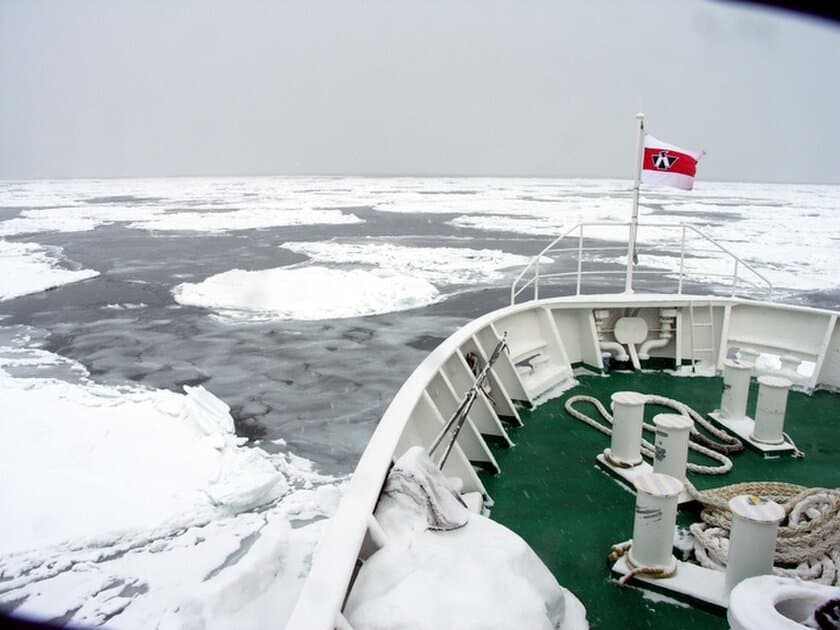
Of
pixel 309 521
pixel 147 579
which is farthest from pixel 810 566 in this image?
pixel 147 579

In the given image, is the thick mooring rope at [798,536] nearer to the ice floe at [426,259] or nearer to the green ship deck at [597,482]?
the green ship deck at [597,482]

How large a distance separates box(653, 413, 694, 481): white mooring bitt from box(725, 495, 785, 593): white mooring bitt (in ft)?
1.93

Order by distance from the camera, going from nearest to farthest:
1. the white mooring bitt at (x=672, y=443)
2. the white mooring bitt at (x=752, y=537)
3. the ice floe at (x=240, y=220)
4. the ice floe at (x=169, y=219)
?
the white mooring bitt at (x=752, y=537), the white mooring bitt at (x=672, y=443), the ice floe at (x=169, y=219), the ice floe at (x=240, y=220)

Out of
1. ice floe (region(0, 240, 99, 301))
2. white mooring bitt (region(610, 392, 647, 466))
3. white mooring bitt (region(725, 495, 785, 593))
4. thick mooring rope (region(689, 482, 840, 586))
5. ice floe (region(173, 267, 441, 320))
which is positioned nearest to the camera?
white mooring bitt (region(725, 495, 785, 593))

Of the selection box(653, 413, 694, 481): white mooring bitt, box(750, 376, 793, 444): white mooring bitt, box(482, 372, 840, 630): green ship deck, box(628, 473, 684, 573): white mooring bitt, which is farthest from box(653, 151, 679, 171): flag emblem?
box(628, 473, 684, 573): white mooring bitt

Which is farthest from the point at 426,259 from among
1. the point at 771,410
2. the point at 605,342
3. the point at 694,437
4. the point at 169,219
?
the point at 169,219

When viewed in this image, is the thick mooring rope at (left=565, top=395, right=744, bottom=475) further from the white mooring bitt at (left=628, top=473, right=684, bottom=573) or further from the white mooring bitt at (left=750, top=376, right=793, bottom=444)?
the white mooring bitt at (left=628, top=473, right=684, bottom=573)

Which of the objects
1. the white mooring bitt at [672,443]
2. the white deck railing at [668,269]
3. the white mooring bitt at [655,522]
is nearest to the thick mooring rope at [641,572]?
the white mooring bitt at [655,522]

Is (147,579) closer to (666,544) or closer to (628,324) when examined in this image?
(666,544)

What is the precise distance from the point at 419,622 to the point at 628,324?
3517mm

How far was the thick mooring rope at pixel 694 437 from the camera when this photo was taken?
9.26ft

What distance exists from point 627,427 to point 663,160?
2217 mm

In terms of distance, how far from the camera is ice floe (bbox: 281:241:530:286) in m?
14.0

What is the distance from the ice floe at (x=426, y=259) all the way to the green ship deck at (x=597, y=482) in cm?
948
